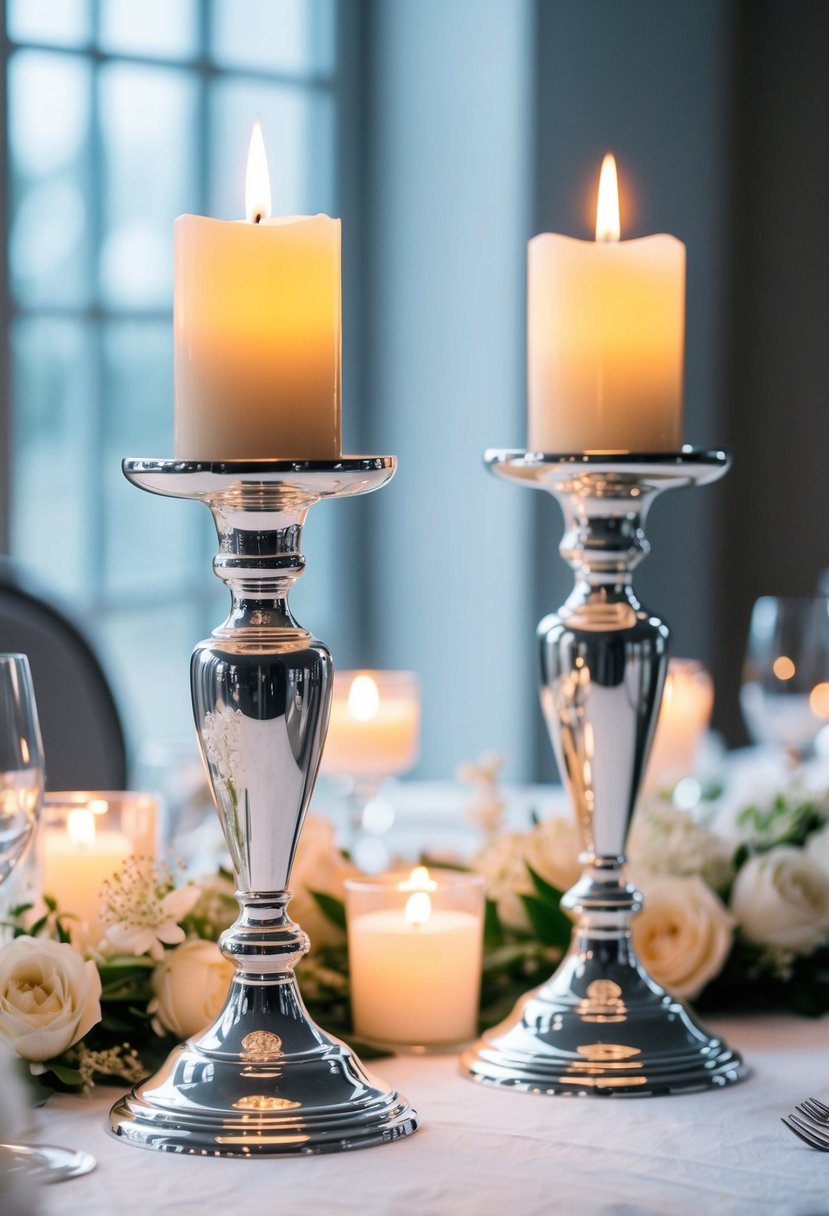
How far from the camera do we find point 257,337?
694mm

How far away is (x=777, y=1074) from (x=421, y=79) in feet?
9.83

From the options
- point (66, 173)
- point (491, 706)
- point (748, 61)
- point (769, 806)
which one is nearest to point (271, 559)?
point (769, 806)

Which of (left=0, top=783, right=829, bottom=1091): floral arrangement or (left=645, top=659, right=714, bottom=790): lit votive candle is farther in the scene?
(left=645, top=659, right=714, bottom=790): lit votive candle

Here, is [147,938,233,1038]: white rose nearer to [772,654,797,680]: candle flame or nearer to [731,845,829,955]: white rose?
[731,845,829,955]: white rose

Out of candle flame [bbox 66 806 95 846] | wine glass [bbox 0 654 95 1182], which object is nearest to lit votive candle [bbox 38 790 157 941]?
candle flame [bbox 66 806 95 846]

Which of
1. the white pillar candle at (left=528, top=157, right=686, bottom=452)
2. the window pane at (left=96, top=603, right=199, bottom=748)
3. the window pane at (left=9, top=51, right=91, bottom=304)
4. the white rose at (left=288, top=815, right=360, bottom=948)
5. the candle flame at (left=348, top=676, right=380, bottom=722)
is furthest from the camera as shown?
the window pane at (left=96, top=603, right=199, bottom=748)

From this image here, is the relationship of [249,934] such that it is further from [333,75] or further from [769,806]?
[333,75]

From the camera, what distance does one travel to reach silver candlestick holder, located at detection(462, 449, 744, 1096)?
32.1 inches

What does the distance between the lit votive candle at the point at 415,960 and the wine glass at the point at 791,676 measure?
77 centimetres

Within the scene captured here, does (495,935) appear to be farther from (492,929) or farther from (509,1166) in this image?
(509,1166)

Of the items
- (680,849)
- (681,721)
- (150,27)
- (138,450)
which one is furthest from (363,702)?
(150,27)

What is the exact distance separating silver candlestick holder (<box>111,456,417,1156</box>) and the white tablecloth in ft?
0.07

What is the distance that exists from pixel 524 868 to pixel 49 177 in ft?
6.90

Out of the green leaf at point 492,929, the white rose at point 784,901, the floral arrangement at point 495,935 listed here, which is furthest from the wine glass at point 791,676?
the green leaf at point 492,929
